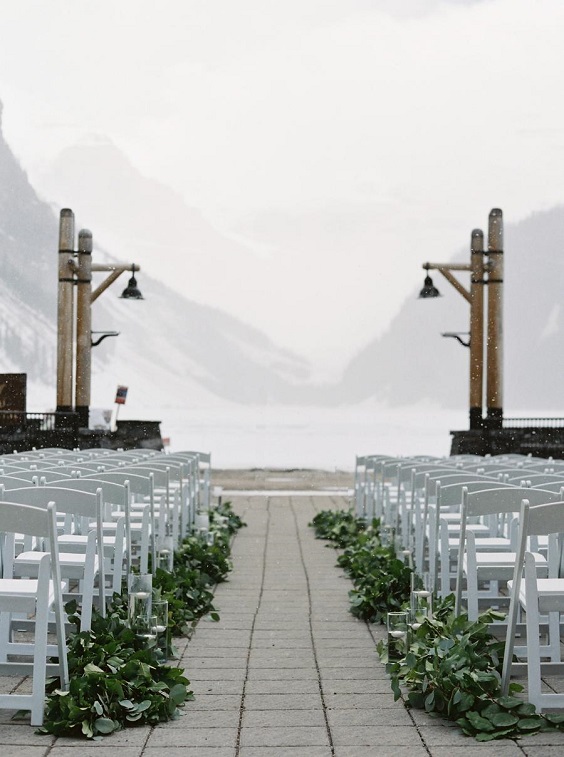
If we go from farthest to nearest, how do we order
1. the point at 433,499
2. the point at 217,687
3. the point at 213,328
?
the point at 213,328, the point at 433,499, the point at 217,687

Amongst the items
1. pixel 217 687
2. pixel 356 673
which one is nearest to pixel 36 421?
pixel 356 673

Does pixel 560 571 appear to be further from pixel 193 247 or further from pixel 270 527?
pixel 193 247

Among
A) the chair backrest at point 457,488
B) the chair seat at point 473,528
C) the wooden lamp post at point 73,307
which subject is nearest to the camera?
the chair backrest at point 457,488

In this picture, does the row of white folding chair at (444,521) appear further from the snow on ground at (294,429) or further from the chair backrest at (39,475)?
the snow on ground at (294,429)

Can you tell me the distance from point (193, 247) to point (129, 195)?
11.8m

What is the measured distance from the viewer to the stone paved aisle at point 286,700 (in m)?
3.84

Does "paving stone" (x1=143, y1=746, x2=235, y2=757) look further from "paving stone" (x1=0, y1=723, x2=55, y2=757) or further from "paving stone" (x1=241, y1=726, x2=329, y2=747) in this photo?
"paving stone" (x1=0, y1=723, x2=55, y2=757)

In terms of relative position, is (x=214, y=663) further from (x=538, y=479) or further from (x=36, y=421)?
(x=36, y=421)

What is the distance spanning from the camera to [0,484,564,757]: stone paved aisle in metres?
3.84

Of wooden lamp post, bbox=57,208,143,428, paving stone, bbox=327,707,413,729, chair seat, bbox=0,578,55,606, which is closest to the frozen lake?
wooden lamp post, bbox=57,208,143,428

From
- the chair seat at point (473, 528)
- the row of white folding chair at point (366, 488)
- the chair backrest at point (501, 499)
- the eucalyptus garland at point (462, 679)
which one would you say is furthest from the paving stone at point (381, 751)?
the row of white folding chair at point (366, 488)

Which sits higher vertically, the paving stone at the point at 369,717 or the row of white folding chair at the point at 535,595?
the row of white folding chair at the point at 535,595

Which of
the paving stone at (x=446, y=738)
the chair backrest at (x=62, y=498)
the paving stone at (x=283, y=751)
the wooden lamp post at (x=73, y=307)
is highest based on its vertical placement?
the wooden lamp post at (x=73, y=307)

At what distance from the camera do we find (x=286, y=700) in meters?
4.50
